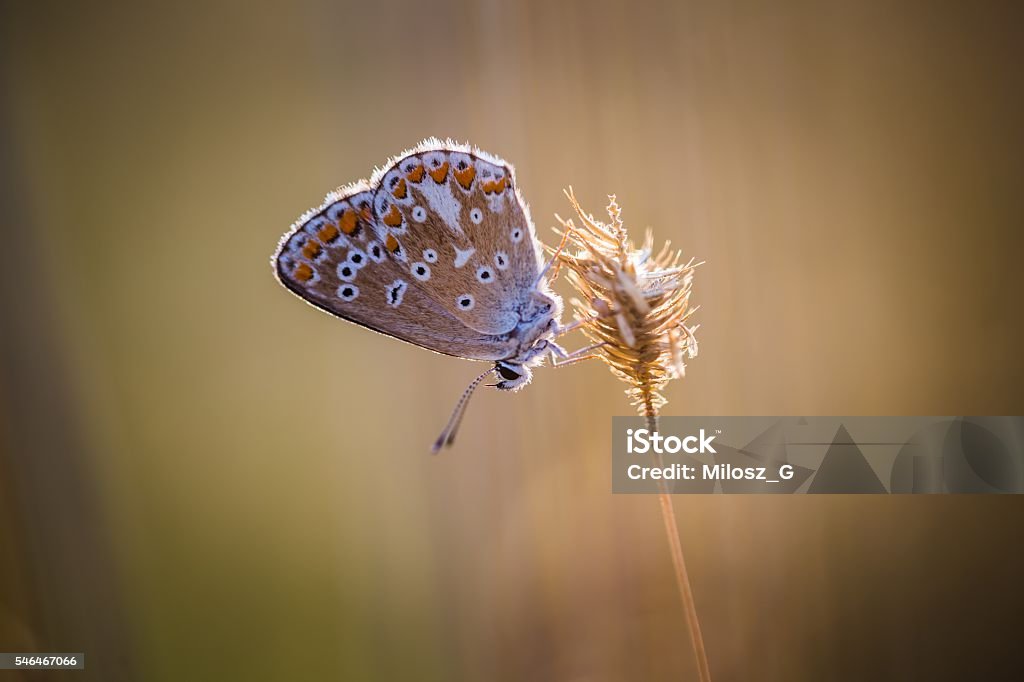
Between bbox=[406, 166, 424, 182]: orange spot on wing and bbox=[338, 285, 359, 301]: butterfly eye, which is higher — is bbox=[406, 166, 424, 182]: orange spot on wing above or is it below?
above

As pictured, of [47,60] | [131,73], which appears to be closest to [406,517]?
[131,73]

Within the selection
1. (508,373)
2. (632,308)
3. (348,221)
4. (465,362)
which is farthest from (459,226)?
(465,362)

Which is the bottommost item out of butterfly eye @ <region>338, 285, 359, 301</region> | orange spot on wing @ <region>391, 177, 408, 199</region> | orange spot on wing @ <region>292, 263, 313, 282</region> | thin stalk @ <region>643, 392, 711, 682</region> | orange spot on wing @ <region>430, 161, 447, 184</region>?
thin stalk @ <region>643, 392, 711, 682</region>

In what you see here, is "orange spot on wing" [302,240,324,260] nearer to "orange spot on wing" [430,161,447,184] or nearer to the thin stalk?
"orange spot on wing" [430,161,447,184]

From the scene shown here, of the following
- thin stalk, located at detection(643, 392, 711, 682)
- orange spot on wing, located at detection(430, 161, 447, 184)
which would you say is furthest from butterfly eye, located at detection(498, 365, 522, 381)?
thin stalk, located at detection(643, 392, 711, 682)

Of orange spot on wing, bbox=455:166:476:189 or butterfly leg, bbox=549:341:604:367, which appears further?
orange spot on wing, bbox=455:166:476:189

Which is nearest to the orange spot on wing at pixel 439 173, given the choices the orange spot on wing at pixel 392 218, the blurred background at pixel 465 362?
the orange spot on wing at pixel 392 218

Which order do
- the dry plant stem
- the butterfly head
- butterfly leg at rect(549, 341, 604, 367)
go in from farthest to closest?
the butterfly head, butterfly leg at rect(549, 341, 604, 367), the dry plant stem
